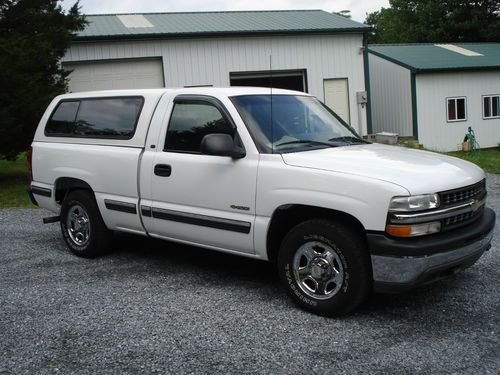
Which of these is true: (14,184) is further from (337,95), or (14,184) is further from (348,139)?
(337,95)

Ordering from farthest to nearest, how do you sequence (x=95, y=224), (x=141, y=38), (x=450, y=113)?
(x=450, y=113)
(x=141, y=38)
(x=95, y=224)

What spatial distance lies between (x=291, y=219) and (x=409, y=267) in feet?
3.68

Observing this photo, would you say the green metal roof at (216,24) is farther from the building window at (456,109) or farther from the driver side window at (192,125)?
the driver side window at (192,125)

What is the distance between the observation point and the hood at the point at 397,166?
4047mm

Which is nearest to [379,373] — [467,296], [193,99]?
[467,296]

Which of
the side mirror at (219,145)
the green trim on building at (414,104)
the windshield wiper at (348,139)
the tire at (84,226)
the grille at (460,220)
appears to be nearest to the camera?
the grille at (460,220)

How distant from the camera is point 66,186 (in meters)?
6.41

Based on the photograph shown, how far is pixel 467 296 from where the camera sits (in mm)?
4773

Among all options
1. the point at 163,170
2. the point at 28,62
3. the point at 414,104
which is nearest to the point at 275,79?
the point at 414,104

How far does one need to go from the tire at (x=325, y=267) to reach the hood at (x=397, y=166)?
469mm

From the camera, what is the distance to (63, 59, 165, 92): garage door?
17109 mm

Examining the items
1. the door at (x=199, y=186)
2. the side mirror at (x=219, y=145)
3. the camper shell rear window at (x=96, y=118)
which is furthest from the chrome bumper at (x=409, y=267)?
the camper shell rear window at (x=96, y=118)

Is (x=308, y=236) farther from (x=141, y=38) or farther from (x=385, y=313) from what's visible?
(x=141, y=38)

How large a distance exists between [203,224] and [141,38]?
13903 mm
